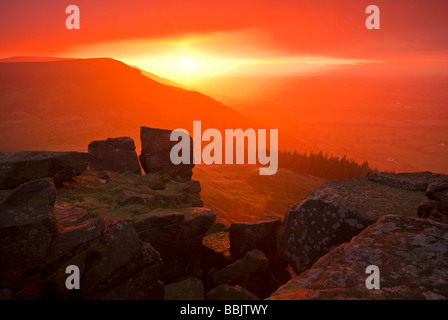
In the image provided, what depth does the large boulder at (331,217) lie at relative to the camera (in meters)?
6.33

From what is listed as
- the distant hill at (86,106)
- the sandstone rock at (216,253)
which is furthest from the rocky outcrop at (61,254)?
the distant hill at (86,106)

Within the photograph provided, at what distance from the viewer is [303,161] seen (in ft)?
101

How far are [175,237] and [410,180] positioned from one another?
737 centimetres

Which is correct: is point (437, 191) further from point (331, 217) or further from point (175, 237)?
point (175, 237)

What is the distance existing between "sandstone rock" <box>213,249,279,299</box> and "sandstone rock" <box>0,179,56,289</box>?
4643 mm

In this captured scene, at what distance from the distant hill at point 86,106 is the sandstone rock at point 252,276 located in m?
41.2

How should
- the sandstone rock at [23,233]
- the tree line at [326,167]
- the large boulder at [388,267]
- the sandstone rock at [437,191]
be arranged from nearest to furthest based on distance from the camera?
the large boulder at [388,267]
the sandstone rock at [23,233]
the sandstone rock at [437,191]
the tree line at [326,167]

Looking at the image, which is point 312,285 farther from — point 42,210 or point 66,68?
point 66,68

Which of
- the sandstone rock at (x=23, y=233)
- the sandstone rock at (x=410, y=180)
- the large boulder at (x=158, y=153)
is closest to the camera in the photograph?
the sandstone rock at (x=23, y=233)

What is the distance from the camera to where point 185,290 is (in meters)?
6.94

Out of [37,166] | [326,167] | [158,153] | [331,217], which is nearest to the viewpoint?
[331,217]

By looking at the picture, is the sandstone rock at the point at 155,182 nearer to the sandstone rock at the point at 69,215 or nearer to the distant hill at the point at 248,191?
the distant hill at the point at 248,191

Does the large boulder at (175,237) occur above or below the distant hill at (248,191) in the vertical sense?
above
